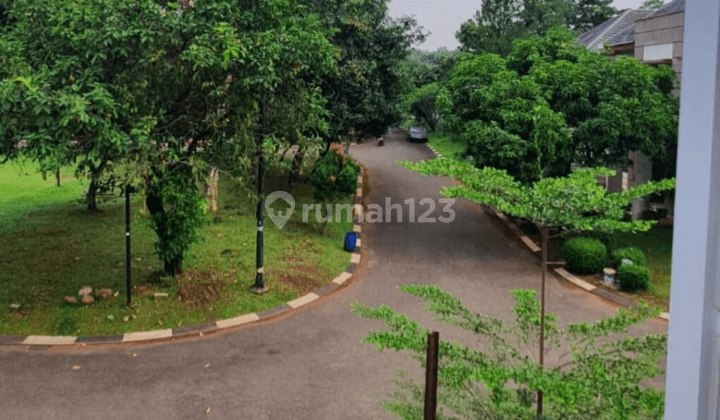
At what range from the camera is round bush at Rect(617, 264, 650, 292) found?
1041cm

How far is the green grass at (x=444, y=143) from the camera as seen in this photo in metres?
25.3

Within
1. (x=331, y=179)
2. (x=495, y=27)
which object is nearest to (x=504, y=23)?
(x=495, y=27)

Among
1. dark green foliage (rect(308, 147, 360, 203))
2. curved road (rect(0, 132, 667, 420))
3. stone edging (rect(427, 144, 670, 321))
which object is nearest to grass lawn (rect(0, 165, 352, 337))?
curved road (rect(0, 132, 667, 420))

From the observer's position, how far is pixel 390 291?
10656 millimetres

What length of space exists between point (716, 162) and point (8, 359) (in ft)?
26.7

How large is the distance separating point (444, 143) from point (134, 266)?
18670mm

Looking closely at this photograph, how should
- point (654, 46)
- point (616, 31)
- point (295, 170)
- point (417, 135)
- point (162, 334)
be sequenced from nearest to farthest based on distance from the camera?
point (162, 334), point (654, 46), point (295, 170), point (616, 31), point (417, 135)

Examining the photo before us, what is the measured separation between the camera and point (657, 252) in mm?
12664

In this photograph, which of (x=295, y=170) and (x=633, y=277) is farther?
(x=295, y=170)

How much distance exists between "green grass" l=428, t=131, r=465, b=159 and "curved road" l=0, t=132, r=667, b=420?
546 inches

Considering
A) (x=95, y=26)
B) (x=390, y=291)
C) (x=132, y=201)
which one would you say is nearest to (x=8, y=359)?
(x=95, y=26)

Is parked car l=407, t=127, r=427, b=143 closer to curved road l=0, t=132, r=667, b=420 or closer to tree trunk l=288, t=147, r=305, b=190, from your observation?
tree trunk l=288, t=147, r=305, b=190

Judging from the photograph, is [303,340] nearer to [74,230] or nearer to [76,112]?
[76,112]

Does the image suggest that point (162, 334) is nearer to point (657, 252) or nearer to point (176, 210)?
point (176, 210)
